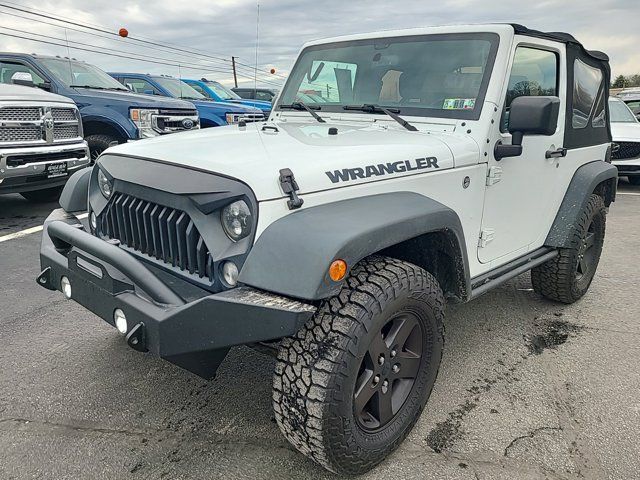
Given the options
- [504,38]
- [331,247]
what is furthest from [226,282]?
[504,38]

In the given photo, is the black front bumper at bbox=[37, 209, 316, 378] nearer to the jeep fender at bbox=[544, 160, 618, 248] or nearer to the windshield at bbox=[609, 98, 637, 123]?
the jeep fender at bbox=[544, 160, 618, 248]

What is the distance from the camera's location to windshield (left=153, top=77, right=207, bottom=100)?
1140 centimetres

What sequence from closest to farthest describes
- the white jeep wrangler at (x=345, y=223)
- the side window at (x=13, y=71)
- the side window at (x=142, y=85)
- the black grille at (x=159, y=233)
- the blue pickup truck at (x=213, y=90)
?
the white jeep wrangler at (x=345, y=223), the black grille at (x=159, y=233), the side window at (x=13, y=71), the side window at (x=142, y=85), the blue pickup truck at (x=213, y=90)

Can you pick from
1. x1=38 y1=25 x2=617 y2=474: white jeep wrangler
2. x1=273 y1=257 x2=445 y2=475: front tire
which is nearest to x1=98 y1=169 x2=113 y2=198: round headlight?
x1=38 y1=25 x2=617 y2=474: white jeep wrangler

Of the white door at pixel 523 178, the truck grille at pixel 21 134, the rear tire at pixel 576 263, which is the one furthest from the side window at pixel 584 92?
the truck grille at pixel 21 134

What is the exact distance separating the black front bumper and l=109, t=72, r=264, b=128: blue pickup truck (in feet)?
27.8

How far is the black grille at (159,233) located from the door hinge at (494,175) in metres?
1.63

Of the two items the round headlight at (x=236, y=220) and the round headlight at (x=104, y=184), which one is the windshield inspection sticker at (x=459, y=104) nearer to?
the round headlight at (x=236, y=220)

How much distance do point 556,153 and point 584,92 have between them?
2.54 feet

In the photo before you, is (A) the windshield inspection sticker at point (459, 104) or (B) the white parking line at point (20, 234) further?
(B) the white parking line at point (20, 234)

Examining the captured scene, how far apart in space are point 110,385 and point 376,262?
1699mm

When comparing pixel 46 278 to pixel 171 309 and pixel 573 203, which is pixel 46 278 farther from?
pixel 573 203

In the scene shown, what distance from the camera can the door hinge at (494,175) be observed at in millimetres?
2895

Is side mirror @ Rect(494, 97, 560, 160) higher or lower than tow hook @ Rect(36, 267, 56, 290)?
higher
